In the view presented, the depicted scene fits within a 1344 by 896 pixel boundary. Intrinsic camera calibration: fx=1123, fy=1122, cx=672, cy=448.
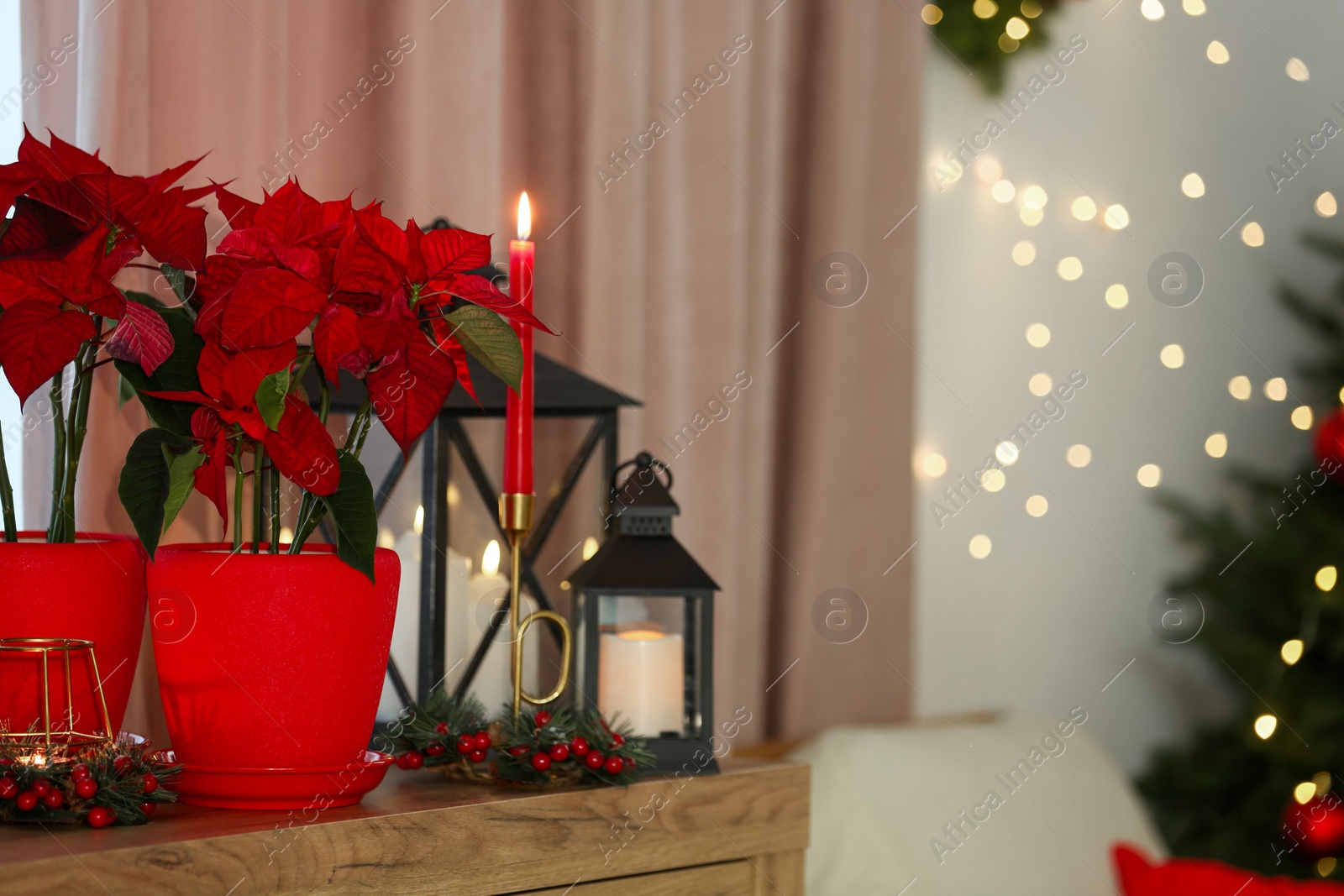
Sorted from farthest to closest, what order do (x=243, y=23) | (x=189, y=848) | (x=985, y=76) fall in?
(x=985, y=76)
(x=243, y=23)
(x=189, y=848)

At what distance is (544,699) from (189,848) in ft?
0.86

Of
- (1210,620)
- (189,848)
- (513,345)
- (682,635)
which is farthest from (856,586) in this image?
(189,848)

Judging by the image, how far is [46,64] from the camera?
0.91 m

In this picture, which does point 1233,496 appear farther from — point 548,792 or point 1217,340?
point 548,792

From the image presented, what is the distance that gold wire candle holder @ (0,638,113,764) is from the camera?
2.03 feet

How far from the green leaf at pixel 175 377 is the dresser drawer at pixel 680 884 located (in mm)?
363

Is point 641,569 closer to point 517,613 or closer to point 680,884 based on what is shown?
point 517,613

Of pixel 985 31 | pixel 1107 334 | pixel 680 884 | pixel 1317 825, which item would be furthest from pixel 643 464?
pixel 1317 825

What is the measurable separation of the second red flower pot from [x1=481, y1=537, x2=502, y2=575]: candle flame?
0.30 m

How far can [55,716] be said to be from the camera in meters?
0.65

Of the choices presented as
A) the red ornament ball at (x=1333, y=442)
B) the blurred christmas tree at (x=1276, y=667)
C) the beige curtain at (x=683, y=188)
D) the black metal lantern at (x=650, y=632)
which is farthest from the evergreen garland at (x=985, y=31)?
the black metal lantern at (x=650, y=632)

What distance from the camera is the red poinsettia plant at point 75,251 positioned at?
59 cm

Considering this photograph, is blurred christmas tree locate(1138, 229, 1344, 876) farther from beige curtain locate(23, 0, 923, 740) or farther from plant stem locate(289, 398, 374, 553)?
plant stem locate(289, 398, 374, 553)

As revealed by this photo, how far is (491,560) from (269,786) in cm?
34
